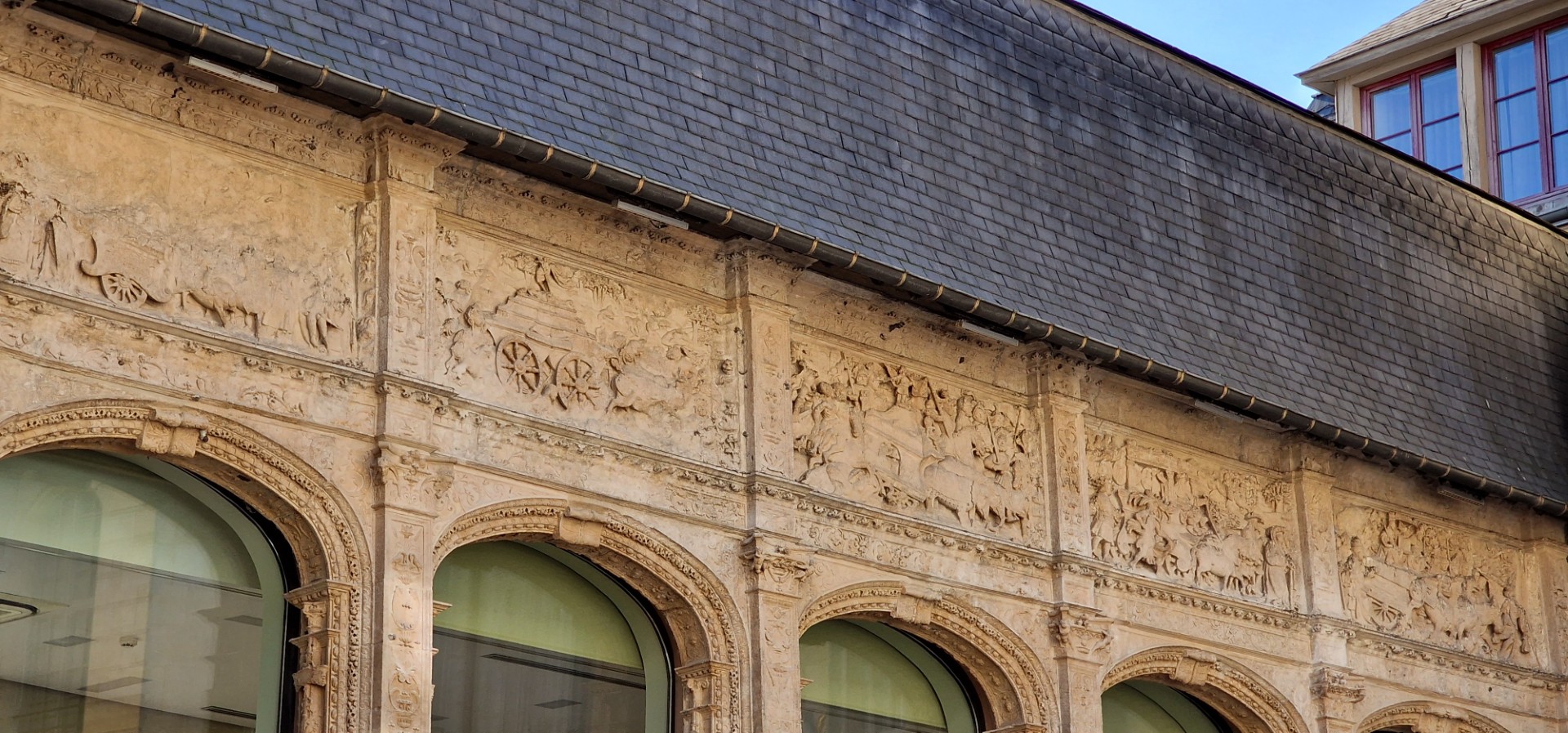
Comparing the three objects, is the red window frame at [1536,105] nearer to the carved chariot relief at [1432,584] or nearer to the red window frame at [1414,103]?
the red window frame at [1414,103]

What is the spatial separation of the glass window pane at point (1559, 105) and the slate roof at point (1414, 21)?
1012 mm

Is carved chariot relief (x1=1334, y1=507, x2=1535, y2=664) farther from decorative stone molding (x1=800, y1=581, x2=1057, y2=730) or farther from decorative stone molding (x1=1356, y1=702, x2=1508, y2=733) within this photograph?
decorative stone molding (x1=800, y1=581, x2=1057, y2=730)

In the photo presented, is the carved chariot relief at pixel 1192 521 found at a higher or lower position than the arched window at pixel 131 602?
higher

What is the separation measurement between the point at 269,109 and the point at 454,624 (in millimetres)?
2851

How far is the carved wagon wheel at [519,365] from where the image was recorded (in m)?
13.0

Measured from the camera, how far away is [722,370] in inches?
555

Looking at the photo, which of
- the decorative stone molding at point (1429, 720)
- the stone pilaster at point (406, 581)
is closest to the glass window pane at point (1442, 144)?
the decorative stone molding at point (1429, 720)

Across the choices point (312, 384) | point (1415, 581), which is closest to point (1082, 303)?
point (1415, 581)

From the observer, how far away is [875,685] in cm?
1502

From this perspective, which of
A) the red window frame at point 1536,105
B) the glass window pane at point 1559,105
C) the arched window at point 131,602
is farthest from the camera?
the red window frame at point 1536,105

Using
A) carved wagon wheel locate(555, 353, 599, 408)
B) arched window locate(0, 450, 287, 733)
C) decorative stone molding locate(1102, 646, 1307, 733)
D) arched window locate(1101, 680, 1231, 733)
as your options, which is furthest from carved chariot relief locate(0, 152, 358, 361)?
arched window locate(1101, 680, 1231, 733)

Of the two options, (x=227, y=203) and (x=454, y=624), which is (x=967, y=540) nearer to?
(x=454, y=624)

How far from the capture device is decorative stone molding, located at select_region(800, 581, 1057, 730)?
47.4ft

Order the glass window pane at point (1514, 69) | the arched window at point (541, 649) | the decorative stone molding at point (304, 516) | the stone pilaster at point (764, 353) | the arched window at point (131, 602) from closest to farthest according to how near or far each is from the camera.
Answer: the arched window at point (131, 602), the decorative stone molding at point (304, 516), the arched window at point (541, 649), the stone pilaster at point (764, 353), the glass window pane at point (1514, 69)
